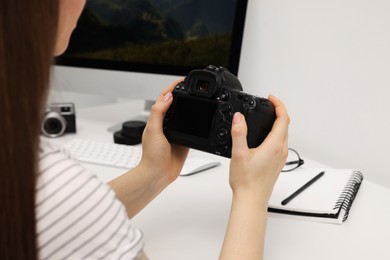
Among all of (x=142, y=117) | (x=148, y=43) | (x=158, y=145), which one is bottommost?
(x=142, y=117)

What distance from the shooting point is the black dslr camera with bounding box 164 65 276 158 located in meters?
Answer: 0.56

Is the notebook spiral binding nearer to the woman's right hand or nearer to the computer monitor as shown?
the woman's right hand

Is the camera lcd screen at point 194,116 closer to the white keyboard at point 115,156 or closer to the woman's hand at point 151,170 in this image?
the woman's hand at point 151,170

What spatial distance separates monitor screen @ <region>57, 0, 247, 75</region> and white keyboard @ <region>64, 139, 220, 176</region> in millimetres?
211

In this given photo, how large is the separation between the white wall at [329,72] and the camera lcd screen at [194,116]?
412 millimetres

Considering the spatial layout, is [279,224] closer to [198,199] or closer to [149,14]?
[198,199]

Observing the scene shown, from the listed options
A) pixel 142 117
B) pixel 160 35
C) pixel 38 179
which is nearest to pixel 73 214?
pixel 38 179

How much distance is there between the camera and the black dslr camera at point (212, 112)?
1.83 ft

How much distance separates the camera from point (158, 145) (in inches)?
24.9

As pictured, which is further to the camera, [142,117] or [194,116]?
[142,117]

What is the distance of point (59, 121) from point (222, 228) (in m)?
0.55

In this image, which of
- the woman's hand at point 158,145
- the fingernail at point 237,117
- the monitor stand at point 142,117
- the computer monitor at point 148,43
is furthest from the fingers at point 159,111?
the monitor stand at point 142,117

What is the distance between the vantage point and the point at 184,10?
0.92 meters

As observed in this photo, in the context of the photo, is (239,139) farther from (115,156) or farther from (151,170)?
(115,156)
